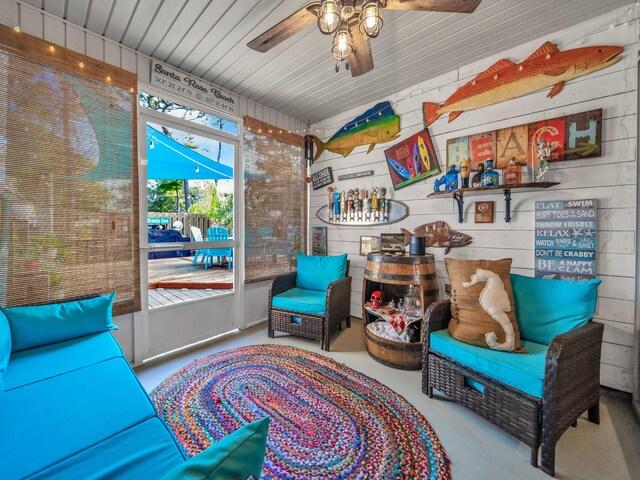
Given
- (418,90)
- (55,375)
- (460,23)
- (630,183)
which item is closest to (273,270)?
(55,375)

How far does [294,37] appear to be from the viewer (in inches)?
81.5

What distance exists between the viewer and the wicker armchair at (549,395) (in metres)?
1.26

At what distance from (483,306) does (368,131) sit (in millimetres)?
2281

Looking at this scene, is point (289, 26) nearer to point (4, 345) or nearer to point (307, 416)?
point (4, 345)

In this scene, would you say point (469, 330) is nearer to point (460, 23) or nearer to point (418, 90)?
point (460, 23)

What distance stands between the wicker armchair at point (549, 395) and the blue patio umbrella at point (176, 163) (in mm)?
2736

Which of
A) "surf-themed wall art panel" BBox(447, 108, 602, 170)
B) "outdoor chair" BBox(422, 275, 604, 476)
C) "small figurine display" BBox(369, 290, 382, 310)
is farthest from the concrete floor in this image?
"surf-themed wall art panel" BBox(447, 108, 602, 170)

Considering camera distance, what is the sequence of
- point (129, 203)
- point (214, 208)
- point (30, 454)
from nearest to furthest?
1. point (30, 454)
2. point (129, 203)
3. point (214, 208)

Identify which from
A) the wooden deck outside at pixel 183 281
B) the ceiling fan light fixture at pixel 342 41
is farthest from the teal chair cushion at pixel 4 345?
the ceiling fan light fixture at pixel 342 41

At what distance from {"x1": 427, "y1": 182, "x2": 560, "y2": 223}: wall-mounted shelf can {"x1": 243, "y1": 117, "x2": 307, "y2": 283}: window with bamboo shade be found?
175 centimetres

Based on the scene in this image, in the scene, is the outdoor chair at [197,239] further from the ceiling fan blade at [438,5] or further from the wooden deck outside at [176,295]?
the ceiling fan blade at [438,5]

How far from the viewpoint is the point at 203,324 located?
9.09 ft

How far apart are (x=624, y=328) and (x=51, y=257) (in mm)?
3904

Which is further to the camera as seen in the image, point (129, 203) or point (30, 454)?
point (129, 203)
